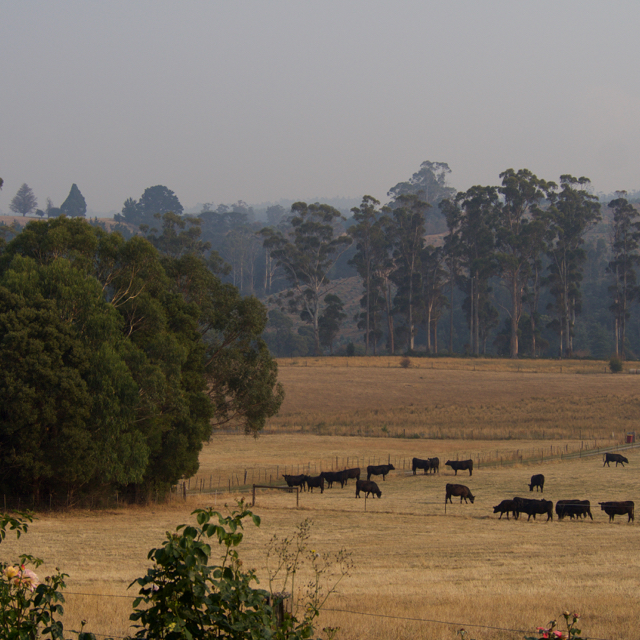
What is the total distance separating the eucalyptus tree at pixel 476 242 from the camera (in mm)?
100600

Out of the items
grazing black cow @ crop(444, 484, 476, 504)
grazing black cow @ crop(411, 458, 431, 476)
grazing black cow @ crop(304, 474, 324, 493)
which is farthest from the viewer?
grazing black cow @ crop(411, 458, 431, 476)

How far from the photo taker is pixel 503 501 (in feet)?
92.1

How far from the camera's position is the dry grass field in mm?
11500

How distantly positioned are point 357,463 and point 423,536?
72.8 feet

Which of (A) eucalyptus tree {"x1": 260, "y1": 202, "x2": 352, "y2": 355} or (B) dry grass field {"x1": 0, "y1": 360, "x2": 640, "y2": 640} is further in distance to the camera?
(A) eucalyptus tree {"x1": 260, "y1": 202, "x2": 352, "y2": 355}

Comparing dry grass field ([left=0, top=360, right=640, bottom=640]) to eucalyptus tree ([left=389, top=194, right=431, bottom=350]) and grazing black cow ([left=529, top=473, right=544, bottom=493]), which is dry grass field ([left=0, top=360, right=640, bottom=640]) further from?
eucalyptus tree ([left=389, top=194, right=431, bottom=350])

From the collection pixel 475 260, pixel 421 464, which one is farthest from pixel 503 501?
pixel 475 260

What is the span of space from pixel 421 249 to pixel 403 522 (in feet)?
282

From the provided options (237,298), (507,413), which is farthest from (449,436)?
(237,298)

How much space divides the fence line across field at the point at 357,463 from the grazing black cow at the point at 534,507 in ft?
41.5

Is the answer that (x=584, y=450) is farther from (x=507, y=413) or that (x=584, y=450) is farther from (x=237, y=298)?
(x=237, y=298)

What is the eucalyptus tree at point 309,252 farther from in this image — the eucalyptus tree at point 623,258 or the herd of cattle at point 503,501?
the herd of cattle at point 503,501

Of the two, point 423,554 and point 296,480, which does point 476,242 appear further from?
point 423,554

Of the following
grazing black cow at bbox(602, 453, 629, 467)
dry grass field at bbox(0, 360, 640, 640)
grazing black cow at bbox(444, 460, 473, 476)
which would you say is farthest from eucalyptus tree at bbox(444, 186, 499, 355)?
grazing black cow at bbox(444, 460, 473, 476)
